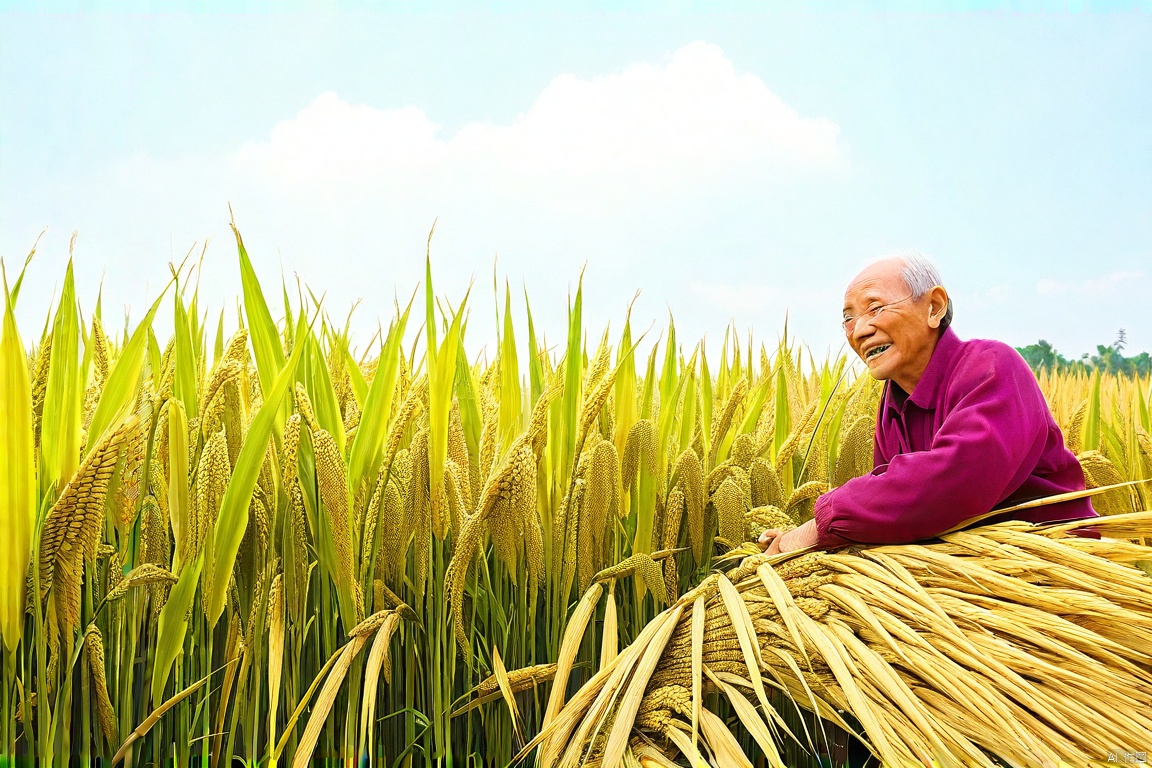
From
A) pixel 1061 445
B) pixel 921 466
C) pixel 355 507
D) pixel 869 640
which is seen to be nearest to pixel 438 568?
pixel 355 507

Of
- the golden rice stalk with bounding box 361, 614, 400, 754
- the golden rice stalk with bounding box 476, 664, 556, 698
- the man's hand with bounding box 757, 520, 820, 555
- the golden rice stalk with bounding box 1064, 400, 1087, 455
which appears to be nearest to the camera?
the golden rice stalk with bounding box 361, 614, 400, 754

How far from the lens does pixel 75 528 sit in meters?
0.95

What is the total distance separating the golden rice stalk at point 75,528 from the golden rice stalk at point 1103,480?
1625 mm

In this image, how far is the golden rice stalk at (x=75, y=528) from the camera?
92 centimetres

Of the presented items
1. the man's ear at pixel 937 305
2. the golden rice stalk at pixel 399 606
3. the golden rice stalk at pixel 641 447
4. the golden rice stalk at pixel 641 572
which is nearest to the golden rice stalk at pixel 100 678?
the golden rice stalk at pixel 399 606

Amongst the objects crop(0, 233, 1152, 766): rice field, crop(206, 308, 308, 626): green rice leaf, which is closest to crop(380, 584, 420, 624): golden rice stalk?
crop(0, 233, 1152, 766): rice field

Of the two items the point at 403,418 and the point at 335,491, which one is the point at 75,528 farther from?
the point at 403,418

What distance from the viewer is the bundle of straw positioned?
3.12 ft

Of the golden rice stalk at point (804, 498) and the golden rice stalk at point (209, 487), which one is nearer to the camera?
the golden rice stalk at point (209, 487)

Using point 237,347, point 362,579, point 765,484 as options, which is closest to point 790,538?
point 765,484

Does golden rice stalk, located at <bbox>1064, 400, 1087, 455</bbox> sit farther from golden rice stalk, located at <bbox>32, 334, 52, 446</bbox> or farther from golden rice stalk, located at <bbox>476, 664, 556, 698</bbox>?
golden rice stalk, located at <bbox>32, 334, 52, 446</bbox>

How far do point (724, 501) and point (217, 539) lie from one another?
757 millimetres

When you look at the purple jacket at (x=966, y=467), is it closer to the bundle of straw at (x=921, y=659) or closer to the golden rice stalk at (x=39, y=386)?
the bundle of straw at (x=921, y=659)

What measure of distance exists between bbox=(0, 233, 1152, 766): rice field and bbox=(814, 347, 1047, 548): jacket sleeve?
5cm
